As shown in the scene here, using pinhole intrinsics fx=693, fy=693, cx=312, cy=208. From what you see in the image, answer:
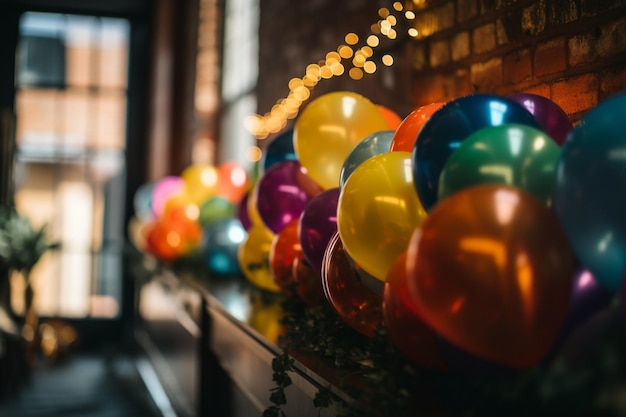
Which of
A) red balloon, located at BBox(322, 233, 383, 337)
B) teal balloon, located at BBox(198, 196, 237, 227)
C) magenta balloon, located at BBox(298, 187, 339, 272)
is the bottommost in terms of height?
teal balloon, located at BBox(198, 196, 237, 227)

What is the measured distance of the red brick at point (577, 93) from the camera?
1.71 meters

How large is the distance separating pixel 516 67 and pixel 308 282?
86cm

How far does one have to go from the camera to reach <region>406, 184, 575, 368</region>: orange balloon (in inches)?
35.1

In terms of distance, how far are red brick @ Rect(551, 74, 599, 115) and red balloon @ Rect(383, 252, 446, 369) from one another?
83 cm

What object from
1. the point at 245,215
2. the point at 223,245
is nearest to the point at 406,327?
the point at 245,215

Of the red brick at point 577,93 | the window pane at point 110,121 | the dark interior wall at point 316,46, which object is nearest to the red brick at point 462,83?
the dark interior wall at point 316,46

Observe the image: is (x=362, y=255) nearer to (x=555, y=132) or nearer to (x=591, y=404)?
(x=555, y=132)

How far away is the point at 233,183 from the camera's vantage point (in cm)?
376

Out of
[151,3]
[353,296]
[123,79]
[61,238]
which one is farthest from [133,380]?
[353,296]

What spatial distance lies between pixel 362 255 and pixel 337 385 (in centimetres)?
25

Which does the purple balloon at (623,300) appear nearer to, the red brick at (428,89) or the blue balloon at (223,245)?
the red brick at (428,89)

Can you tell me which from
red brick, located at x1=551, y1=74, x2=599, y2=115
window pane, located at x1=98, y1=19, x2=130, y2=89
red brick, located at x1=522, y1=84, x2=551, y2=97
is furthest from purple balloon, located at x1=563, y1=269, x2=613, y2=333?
window pane, located at x1=98, y1=19, x2=130, y2=89

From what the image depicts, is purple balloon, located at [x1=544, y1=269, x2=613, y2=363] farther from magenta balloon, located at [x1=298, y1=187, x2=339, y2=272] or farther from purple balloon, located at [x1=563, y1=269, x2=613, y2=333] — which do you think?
magenta balloon, located at [x1=298, y1=187, x2=339, y2=272]

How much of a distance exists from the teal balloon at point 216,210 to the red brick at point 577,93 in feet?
6.79
